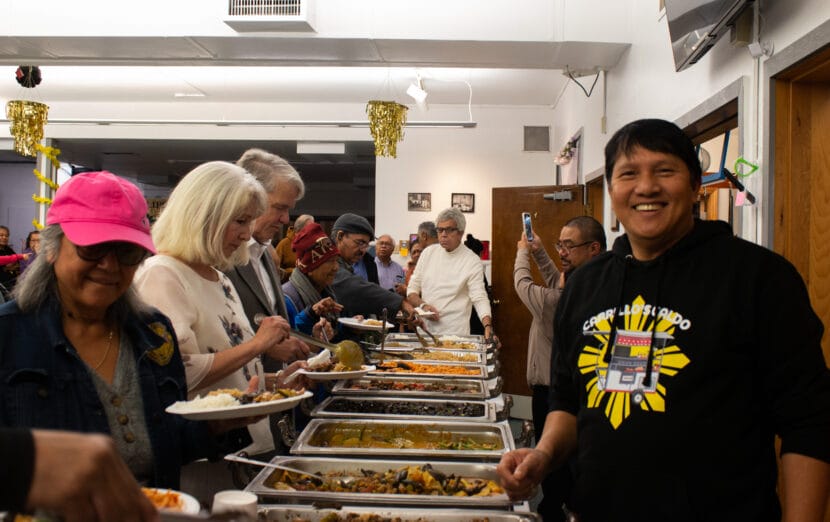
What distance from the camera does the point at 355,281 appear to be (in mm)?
4023

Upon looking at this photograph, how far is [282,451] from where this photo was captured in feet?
7.25

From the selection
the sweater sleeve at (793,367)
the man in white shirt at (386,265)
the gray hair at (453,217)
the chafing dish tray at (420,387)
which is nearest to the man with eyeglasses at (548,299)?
the chafing dish tray at (420,387)

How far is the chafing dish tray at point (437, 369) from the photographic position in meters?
3.20

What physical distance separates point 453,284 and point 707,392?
407 cm

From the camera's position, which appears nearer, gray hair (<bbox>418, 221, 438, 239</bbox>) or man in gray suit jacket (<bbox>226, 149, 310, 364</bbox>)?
man in gray suit jacket (<bbox>226, 149, 310, 364</bbox>)

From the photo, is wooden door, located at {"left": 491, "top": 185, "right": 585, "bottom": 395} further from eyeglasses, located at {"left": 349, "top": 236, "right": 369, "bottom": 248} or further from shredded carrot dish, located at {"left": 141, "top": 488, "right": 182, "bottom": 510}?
shredded carrot dish, located at {"left": 141, "top": 488, "right": 182, "bottom": 510}

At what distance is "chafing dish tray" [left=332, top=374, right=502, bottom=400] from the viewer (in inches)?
109

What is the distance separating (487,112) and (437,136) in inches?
26.9

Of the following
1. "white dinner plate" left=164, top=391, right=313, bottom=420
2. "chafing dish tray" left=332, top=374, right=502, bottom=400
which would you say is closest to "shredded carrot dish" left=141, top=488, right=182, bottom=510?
"white dinner plate" left=164, top=391, right=313, bottom=420

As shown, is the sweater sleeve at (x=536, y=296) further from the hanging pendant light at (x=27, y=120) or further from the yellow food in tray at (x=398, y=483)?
the hanging pendant light at (x=27, y=120)

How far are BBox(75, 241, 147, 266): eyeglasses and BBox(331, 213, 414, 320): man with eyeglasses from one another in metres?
2.19

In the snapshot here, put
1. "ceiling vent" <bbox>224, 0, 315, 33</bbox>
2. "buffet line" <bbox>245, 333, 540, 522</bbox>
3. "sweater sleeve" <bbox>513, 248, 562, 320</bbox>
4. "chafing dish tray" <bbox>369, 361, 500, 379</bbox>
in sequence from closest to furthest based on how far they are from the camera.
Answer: "buffet line" <bbox>245, 333, 540, 522</bbox>
"chafing dish tray" <bbox>369, 361, 500, 379</bbox>
"sweater sleeve" <bbox>513, 248, 562, 320</bbox>
"ceiling vent" <bbox>224, 0, 315, 33</bbox>

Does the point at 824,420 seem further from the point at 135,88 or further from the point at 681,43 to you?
the point at 135,88

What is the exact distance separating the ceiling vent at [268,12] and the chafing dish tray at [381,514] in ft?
11.7
